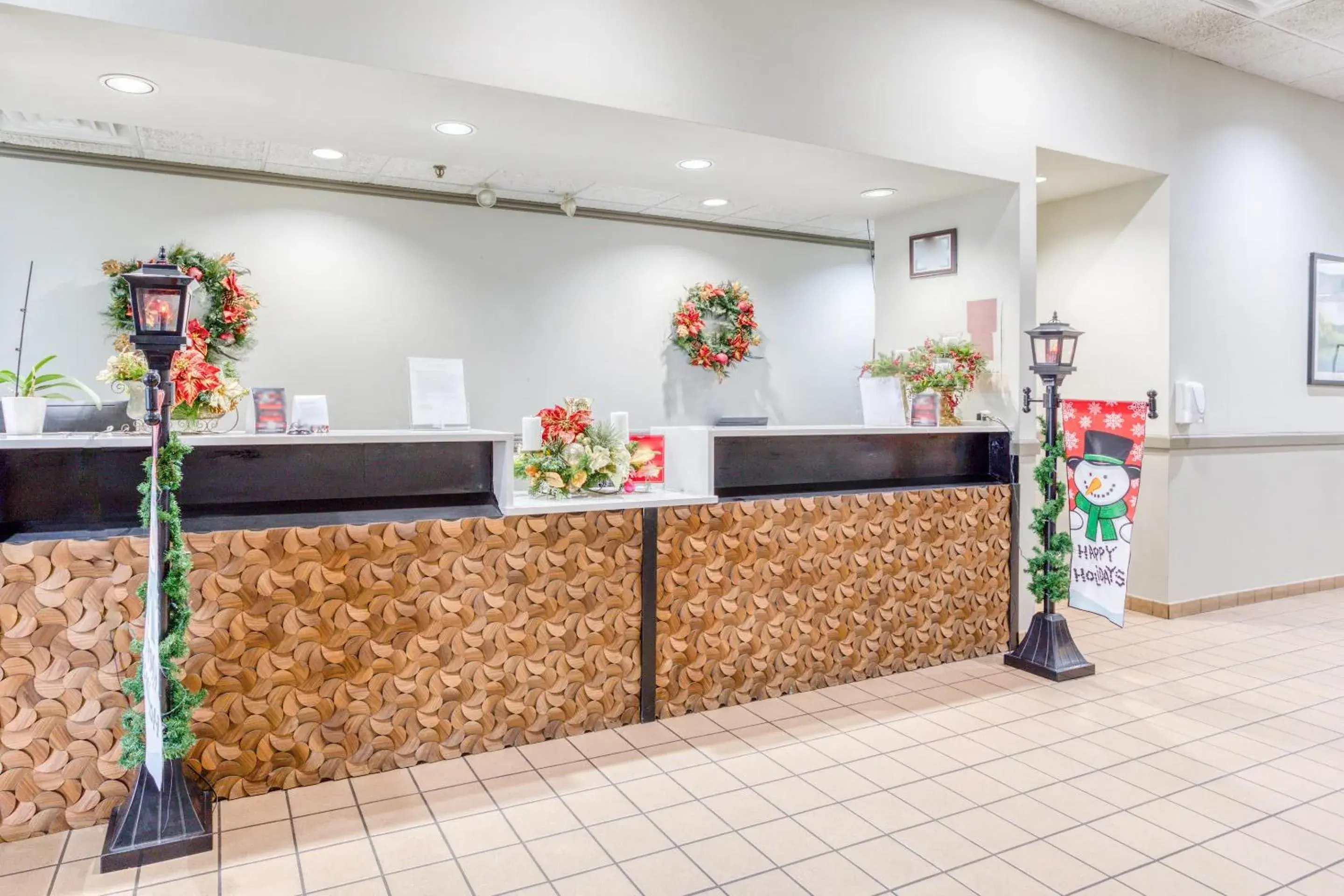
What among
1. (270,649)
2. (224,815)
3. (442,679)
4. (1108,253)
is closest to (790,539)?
(442,679)

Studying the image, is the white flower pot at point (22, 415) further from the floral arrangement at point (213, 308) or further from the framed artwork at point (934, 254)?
the framed artwork at point (934, 254)

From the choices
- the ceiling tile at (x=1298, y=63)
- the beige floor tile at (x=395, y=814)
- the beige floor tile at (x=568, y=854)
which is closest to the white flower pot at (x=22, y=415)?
the beige floor tile at (x=395, y=814)

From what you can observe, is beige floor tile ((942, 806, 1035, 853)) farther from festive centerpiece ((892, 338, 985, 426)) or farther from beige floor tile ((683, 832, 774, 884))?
festive centerpiece ((892, 338, 985, 426))

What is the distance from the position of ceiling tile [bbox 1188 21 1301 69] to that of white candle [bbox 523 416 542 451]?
183 inches

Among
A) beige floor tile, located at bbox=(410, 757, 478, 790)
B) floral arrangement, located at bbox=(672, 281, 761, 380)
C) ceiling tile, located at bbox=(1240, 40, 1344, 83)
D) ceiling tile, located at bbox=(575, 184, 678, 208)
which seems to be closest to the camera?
beige floor tile, located at bbox=(410, 757, 478, 790)

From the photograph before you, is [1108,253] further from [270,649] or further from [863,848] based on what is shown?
[270,649]

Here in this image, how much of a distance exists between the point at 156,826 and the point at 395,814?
0.67 meters

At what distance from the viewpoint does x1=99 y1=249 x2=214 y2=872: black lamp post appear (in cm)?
237

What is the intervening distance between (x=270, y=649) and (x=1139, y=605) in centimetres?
512

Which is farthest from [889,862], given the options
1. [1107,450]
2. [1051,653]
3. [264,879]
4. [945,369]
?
[945,369]

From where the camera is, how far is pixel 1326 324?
5.85 metres

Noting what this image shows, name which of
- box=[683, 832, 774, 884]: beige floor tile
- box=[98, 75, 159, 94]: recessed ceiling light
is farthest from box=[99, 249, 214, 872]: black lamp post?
box=[683, 832, 774, 884]: beige floor tile

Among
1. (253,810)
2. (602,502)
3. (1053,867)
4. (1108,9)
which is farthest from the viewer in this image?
(1108,9)

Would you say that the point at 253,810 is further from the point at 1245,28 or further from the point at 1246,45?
the point at 1246,45
